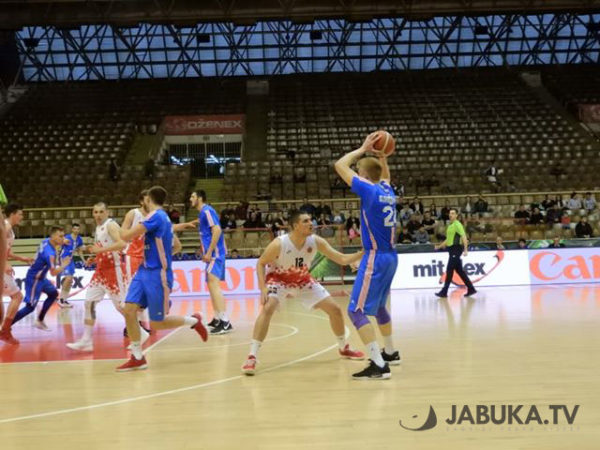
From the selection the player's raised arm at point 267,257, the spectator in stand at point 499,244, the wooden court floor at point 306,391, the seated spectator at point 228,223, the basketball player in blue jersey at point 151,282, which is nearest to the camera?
the wooden court floor at point 306,391

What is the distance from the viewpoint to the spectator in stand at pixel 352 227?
623 inches

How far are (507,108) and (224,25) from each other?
14399 millimetres

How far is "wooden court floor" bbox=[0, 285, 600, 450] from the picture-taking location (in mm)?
3840

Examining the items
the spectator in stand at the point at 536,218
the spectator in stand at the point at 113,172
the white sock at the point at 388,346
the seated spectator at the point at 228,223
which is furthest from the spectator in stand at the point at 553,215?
the spectator in stand at the point at 113,172

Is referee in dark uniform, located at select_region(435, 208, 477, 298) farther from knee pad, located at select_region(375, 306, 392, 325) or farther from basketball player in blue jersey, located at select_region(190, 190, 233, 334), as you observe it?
knee pad, located at select_region(375, 306, 392, 325)

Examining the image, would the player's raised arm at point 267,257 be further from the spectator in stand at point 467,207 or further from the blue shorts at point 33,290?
the spectator in stand at point 467,207

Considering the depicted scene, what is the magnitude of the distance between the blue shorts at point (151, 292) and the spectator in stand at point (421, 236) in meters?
10.4

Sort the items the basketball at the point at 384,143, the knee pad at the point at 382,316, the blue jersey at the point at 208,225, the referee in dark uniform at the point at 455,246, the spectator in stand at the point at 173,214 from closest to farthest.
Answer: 1. the basketball at the point at 384,143
2. the knee pad at the point at 382,316
3. the blue jersey at the point at 208,225
4. the referee in dark uniform at the point at 455,246
5. the spectator in stand at the point at 173,214

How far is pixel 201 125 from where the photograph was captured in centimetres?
2869

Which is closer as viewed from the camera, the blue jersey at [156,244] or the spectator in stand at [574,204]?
the blue jersey at [156,244]

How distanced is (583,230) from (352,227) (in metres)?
5.69

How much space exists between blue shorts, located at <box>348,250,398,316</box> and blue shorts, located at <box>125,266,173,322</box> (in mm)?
1884

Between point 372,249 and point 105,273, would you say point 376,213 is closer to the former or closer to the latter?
point 372,249

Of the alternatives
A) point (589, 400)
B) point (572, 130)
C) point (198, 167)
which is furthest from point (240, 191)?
point (589, 400)
